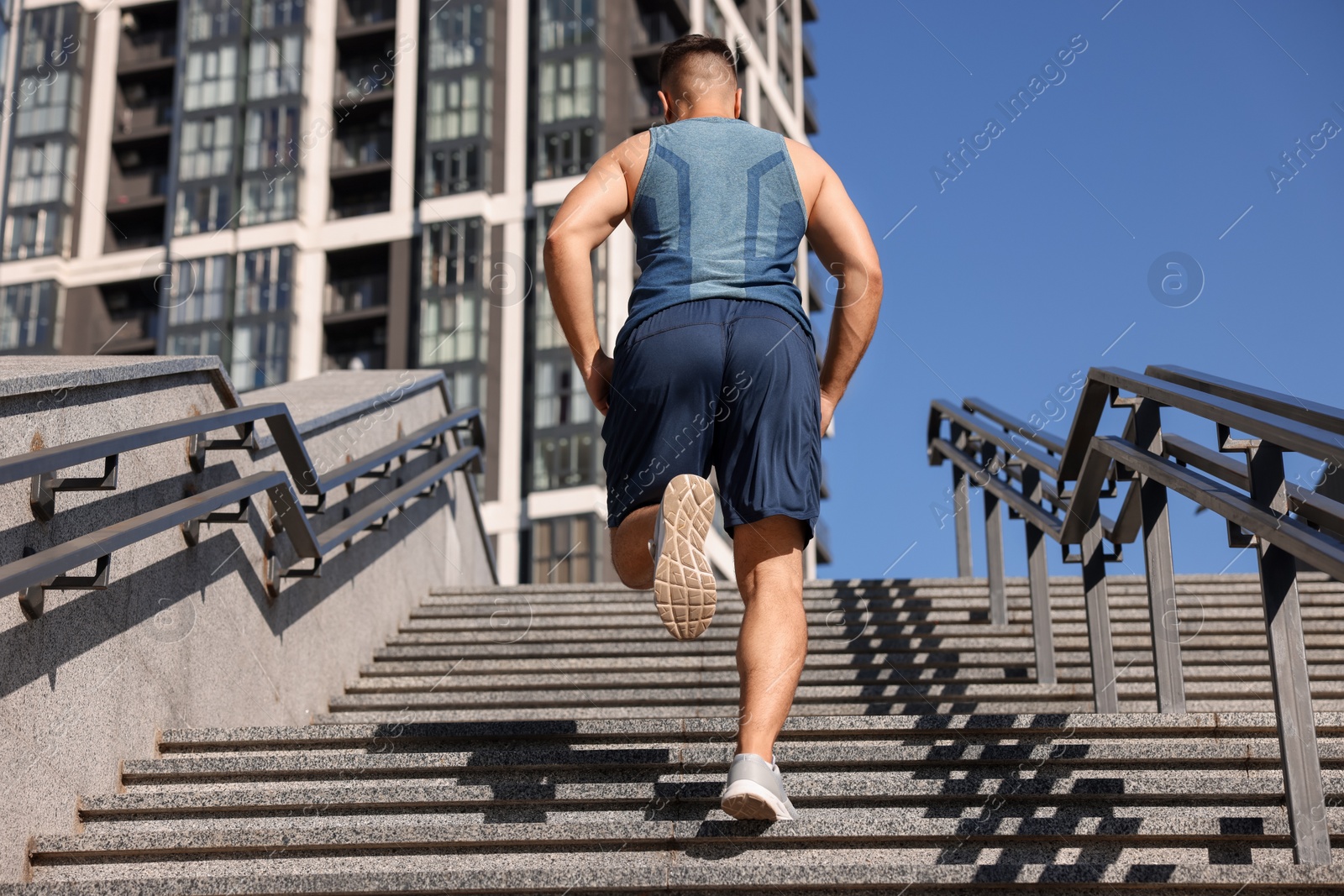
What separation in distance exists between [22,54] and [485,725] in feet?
165

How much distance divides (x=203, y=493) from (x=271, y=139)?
42143mm

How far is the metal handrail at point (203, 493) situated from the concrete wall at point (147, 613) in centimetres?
6

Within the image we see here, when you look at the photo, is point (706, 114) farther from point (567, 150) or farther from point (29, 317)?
point (29, 317)

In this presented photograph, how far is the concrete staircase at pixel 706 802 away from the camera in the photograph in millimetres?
2799

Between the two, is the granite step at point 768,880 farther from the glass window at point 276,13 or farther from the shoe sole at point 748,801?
the glass window at point 276,13

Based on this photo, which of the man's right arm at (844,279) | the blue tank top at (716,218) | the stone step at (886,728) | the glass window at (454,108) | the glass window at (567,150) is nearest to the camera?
the blue tank top at (716,218)

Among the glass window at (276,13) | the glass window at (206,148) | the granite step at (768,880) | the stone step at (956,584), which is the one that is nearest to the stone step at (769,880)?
the granite step at (768,880)

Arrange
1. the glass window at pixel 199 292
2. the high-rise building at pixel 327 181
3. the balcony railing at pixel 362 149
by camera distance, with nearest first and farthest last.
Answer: the high-rise building at pixel 327 181 → the glass window at pixel 199 292 → the balcony railing at pixel 362 149

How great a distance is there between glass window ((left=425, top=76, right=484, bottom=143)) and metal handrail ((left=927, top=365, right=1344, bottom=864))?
37.5 metres

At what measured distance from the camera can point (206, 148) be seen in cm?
4369

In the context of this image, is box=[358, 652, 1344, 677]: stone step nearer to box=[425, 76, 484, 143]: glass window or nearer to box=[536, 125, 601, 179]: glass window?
box=[536, 125, 601, 179]: glass window

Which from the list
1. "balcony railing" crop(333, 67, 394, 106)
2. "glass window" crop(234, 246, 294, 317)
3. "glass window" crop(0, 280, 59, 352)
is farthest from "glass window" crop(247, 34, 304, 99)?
"glass window" crop(0, 280, 59, 352)

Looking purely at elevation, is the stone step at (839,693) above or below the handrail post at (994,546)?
below

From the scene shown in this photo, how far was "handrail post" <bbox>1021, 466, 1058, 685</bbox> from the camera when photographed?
17.5 ft
